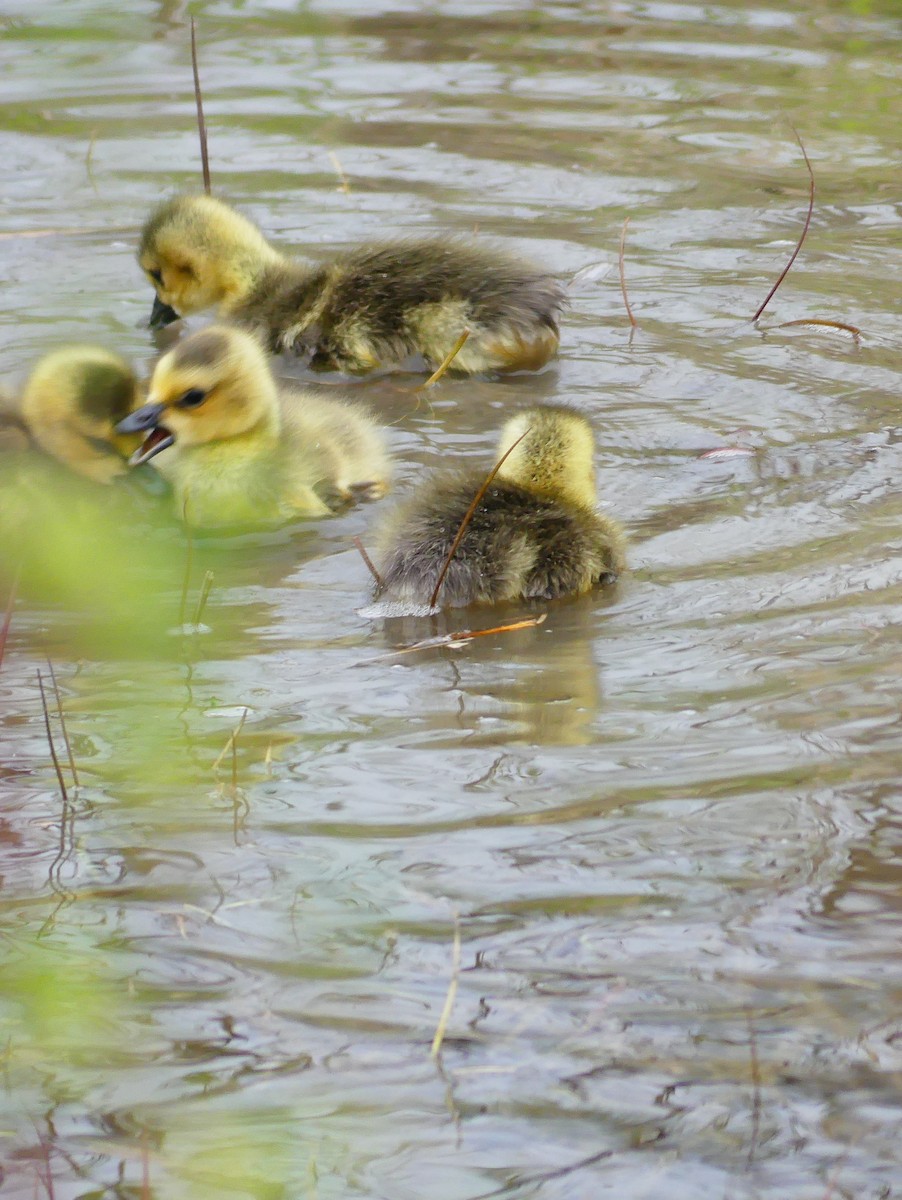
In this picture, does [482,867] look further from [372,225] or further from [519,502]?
[372,225]

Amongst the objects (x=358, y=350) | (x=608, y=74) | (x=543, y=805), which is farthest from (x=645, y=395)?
(x=608, y=74)

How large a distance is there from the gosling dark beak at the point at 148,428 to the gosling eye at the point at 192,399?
0.04 metres

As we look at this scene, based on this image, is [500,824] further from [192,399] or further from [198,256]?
[198,256]

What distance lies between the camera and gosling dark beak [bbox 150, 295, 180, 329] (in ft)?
16.5

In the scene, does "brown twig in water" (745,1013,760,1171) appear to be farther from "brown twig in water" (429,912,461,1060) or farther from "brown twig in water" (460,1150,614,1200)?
"brown twig in water" (429,912,461,1060)

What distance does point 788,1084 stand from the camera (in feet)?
6.30

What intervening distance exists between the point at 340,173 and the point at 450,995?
4639mm

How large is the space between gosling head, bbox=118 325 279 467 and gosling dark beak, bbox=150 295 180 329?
4.38 feet

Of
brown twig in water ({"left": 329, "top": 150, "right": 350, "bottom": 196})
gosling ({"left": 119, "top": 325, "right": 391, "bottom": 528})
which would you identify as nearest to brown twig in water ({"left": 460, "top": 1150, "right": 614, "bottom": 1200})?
gosling ({"left": 119, "top": 325, "right": 391, "bottom": 528})

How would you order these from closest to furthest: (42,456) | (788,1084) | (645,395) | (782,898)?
1. (788,1084)
2. (782,898)
3. (42,456)
4. (645,395)

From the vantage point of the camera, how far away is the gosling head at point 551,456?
3381mm

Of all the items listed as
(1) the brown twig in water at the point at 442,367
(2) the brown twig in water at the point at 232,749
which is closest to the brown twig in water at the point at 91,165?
(1) the brown twig in water at the point at 442,367

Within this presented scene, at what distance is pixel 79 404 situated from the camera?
354cm

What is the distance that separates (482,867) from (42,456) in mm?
1620
